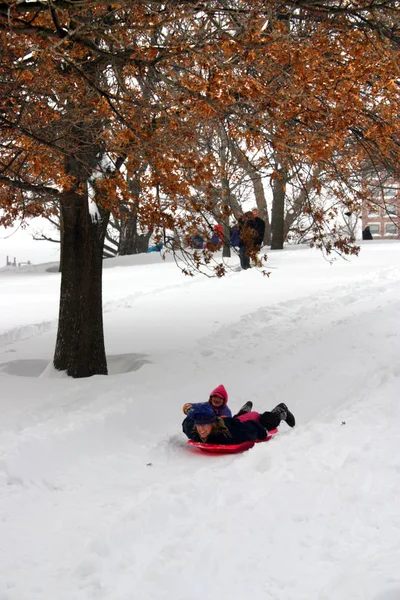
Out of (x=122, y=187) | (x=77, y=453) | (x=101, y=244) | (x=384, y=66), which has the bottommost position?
(x=77, y=453)

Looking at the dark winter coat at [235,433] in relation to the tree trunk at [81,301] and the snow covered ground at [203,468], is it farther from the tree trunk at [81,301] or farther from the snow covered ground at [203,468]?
the tree trunk at [81,301]

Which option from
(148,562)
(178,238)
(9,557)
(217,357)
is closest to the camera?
(148,562)

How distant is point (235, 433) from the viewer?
727 cm

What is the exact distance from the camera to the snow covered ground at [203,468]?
424cm

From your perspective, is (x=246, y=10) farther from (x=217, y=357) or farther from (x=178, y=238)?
(x=217, y=357)

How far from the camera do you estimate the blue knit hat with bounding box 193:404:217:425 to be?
23.6ft

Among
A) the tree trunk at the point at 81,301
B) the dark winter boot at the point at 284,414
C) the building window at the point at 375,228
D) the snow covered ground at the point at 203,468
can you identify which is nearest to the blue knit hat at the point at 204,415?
the snow covered ground at the point at 203,468

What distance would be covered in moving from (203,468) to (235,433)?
0.92 meters

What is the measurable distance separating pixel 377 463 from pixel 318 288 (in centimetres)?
1182

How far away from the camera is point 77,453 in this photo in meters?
7.18

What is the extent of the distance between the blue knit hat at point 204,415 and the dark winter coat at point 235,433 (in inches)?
5.6

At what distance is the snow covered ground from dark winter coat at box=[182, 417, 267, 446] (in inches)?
8.7

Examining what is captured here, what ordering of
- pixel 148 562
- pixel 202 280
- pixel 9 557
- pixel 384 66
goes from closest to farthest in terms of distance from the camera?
pixel 148 562 < pixel 9 557 < pixel 384 66 < pixel 202 280

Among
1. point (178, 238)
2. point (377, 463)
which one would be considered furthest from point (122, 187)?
point (377, 463)
